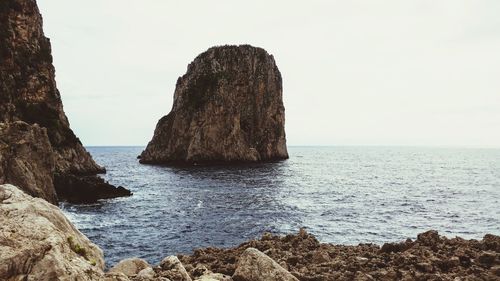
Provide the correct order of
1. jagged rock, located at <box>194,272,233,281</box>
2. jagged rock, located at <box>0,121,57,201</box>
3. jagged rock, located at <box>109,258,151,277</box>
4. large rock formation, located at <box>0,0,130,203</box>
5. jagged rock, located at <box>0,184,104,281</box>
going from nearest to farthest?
jagged rock, located at <box>0,184,104,281</box> → jagged rock, located at <box>194,272,233,281</box> → jagged rock, located at <box>109,258,151,277</box> → jagged rock, located at <box>0,121,57,201</box> → large rock formation, located at <box>0,0,130,203</box>

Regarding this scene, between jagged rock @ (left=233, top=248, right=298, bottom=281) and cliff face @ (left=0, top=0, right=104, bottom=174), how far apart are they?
68.5 meters

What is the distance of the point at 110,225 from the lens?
36.4 meters

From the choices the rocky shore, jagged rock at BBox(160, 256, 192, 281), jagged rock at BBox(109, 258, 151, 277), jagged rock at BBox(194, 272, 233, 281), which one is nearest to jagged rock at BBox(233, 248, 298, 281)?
the rocky shore

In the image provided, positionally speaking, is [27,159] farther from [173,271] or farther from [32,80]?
[32,80]

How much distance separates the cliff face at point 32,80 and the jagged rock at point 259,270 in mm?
68509

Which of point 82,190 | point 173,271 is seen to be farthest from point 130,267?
point 82,190

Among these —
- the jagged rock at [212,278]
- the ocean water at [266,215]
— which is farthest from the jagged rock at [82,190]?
the jagged rock at [212,278]

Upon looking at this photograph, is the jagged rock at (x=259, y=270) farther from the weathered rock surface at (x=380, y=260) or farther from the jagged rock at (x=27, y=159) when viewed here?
the jagged rock at (x=27, y=159)

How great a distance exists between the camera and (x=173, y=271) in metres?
12.5

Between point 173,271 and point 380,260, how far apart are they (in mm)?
9089

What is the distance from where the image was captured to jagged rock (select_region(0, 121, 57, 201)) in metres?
37.8

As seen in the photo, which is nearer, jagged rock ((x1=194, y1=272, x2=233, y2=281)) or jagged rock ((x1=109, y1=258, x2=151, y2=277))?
jagged rock ((x1=194, y1=272, x2=233, y2=281))

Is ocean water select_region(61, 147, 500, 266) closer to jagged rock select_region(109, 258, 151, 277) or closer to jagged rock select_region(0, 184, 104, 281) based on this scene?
jagged rock select_region(109, 258, 151, 277)

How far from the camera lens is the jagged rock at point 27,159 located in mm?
37781
